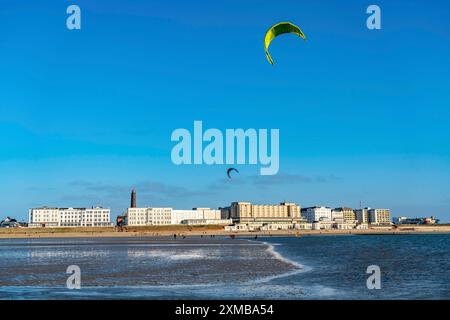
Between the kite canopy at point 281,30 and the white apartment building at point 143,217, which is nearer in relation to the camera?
the kite canopy at point 281,30

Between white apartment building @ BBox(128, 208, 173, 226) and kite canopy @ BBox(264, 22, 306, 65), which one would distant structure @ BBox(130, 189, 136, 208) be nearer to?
white apartment building @ BBox(128, 208, 173, 226)

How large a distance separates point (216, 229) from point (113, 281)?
151 meters

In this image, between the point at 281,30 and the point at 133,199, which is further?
the point at 133,199

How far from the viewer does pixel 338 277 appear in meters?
24.6

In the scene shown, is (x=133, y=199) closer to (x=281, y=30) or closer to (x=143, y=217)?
(x=143, y=217)

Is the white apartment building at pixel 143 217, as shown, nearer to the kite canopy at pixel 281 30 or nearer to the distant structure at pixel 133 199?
the distant structure at pixel 133 199

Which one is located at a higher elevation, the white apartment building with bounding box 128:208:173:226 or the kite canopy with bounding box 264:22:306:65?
the kite canopy with bounding box 264:22:306:65

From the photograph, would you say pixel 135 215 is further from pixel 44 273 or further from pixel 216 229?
pixel 44 273

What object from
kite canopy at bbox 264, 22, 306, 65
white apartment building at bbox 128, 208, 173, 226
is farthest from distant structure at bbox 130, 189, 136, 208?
kite canopy at bbox 264, 22, 306, 65

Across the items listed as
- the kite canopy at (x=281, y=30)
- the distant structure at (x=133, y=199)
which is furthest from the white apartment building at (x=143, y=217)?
the kite canopy at (x=281, y=30)

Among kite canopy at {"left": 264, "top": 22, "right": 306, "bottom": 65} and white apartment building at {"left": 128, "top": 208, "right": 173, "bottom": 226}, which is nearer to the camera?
kite canopy at {"left": 264, "top": 22, "right": 306, "bottom": 65}

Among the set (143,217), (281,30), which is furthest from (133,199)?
(281,30)

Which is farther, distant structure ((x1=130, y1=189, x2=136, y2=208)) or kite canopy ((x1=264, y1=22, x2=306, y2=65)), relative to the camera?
distant structure ((x1=130, y1=189, x2=136, y2=208))
